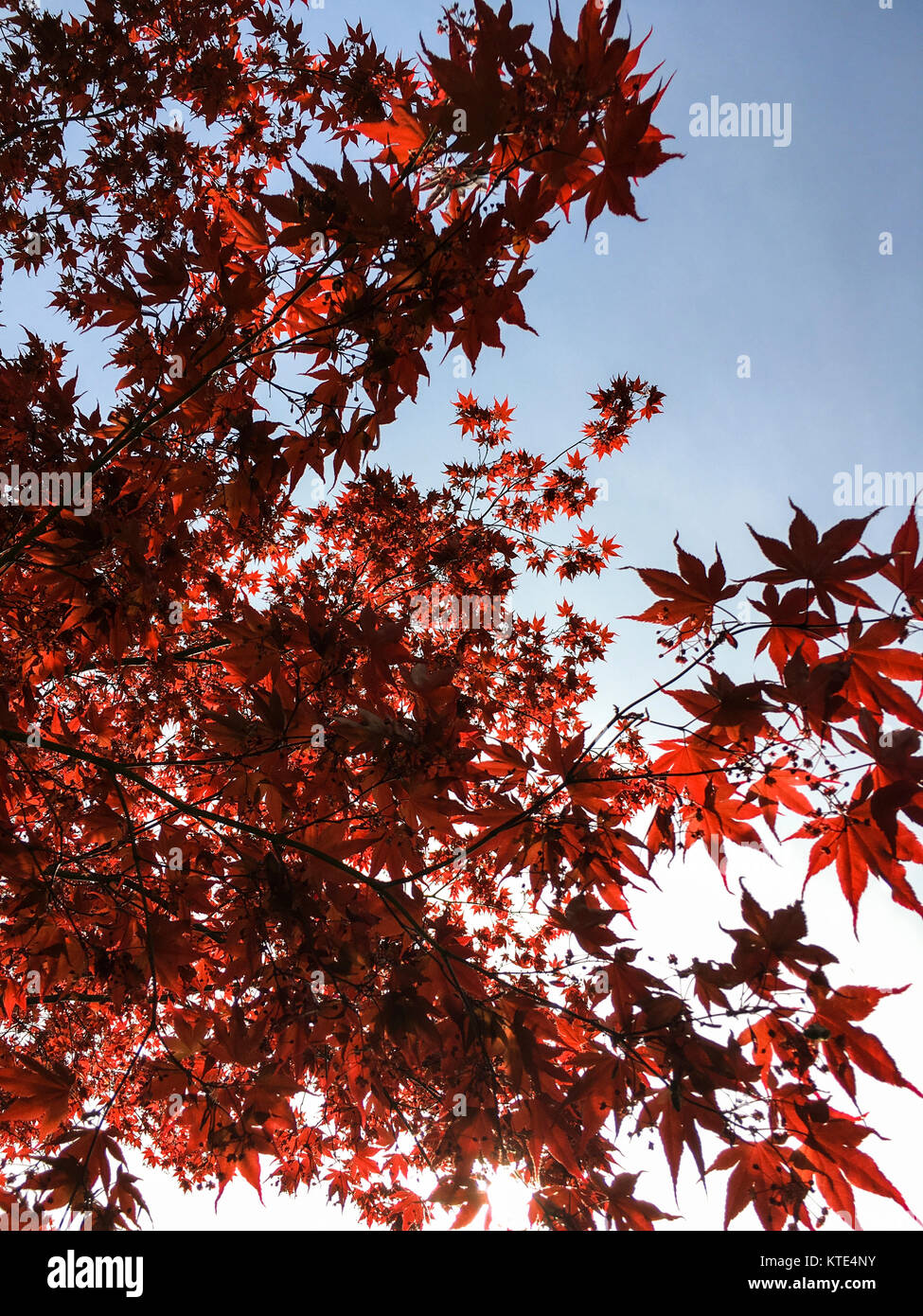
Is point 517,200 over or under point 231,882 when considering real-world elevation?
over

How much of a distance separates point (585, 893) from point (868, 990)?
0.87m

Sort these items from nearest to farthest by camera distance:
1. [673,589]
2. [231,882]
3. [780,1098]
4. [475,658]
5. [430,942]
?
1. [780,1098]
2. [430,942]
3. [673,589]
4. [231,882]
5. [475,658]

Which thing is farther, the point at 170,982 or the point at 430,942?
the point at 170,982

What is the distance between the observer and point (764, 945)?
1854mm

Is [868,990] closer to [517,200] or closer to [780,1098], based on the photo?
[780,1098]

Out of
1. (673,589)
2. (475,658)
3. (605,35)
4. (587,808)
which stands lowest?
(587,808)

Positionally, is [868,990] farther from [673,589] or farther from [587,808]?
[673,589]

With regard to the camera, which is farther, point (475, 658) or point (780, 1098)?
point (475, 658)

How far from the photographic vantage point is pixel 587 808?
2.33m
